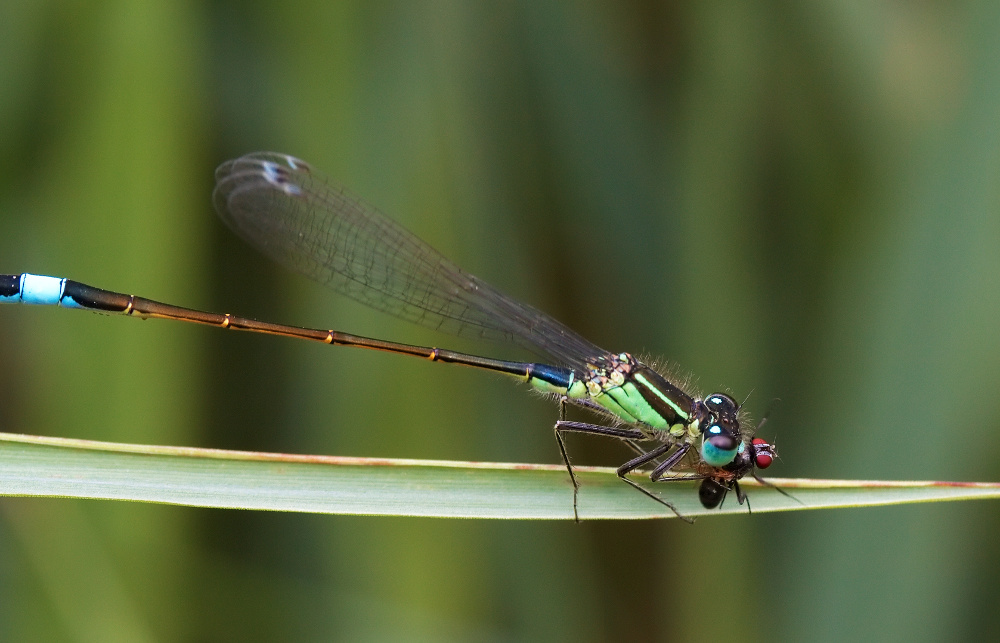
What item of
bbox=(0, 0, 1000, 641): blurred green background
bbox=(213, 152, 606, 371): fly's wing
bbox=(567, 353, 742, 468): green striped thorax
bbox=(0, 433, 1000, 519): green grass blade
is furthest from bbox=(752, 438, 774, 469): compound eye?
bbox=(213, 152, 606, 371): fly's wing

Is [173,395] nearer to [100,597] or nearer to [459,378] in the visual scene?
[100,597]

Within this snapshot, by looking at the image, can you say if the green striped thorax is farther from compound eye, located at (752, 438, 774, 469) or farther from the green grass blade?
the green grass blade

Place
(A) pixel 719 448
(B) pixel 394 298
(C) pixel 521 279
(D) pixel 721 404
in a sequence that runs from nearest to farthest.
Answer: (A) pixel 719 448, (D) pixel 721 404, (B) pixel 394 298, (C) pixel 521 279

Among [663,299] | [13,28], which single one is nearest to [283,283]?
[13,28]

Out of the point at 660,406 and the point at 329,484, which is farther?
the point at 660,406

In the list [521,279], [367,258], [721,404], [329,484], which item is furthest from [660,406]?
[329,484]

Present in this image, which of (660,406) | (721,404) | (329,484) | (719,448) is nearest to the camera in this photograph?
(329,484)

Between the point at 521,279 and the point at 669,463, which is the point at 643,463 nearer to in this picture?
the point at 669,463
